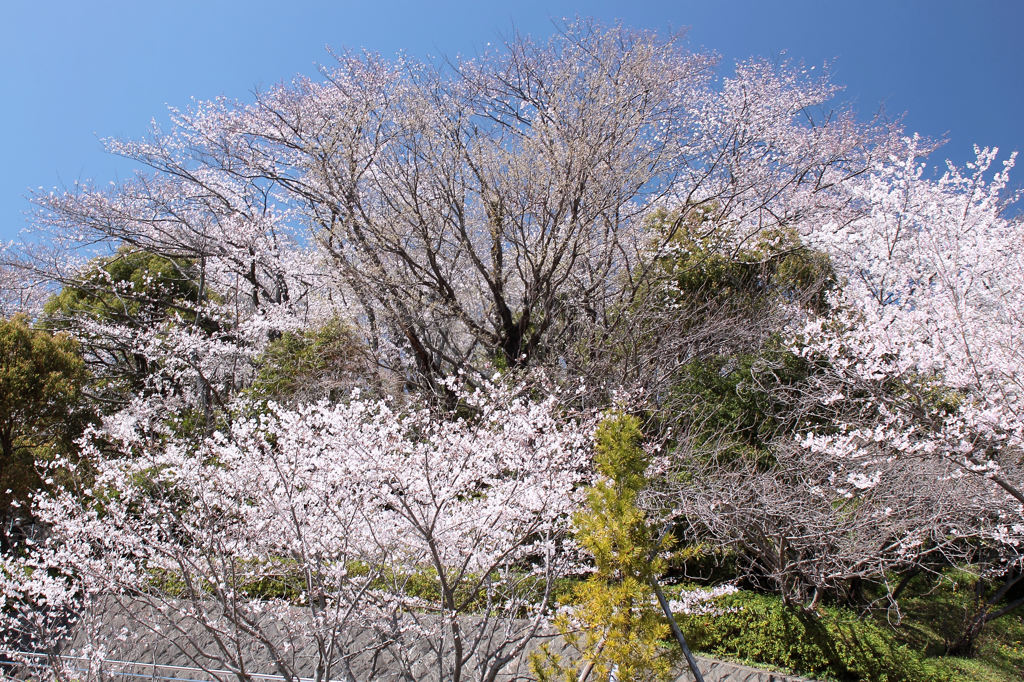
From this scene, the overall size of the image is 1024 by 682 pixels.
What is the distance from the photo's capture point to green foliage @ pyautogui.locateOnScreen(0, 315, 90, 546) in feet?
26.2

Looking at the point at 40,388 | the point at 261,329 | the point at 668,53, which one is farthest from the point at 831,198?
the point at 40,388

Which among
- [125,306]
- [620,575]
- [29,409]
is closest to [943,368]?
[620,575]

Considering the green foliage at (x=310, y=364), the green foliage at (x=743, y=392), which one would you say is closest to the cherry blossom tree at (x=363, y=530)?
the green foliage at (x=743, y=392)

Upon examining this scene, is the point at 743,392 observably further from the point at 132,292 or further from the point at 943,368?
the point at 132,292

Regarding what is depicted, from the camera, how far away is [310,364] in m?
10.6

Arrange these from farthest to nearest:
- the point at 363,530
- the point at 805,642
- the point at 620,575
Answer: the point at 805,642 < the point at 363,530 < the point at 620,575

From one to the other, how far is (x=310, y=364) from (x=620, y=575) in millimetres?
7761

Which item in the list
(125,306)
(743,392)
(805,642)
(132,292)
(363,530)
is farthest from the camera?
(132,292)

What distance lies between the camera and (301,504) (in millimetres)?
5473

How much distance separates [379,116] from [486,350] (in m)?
4.27

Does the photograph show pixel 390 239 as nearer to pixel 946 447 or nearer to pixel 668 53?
pixel 668 53

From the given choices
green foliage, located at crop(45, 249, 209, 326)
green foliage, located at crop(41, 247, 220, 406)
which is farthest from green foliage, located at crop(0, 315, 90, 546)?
green foliage, located at crop(45, 249, 209, 326)

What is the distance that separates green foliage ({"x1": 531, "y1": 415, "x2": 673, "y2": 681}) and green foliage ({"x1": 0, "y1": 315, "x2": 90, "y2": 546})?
7.37 meters

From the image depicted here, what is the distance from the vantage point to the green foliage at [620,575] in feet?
12.6
